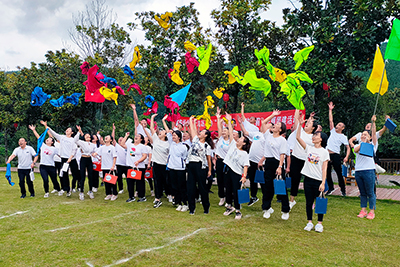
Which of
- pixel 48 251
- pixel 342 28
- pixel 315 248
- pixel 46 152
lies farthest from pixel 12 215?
pixel 342 28

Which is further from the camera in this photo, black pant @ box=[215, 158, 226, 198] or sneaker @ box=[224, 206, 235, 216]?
black pant @ box=[215, 158, 226, 198]

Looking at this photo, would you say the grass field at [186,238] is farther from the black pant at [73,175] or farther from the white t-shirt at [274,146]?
the black pant at [73,175]

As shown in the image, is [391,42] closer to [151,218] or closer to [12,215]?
[151,218]

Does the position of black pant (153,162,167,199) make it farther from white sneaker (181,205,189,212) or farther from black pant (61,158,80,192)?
black pant (61,158,80,192)

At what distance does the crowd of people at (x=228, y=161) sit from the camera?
18.4ft

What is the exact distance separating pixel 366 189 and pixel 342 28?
28.5 ft

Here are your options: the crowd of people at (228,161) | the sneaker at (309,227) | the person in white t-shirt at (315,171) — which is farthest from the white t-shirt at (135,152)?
the sneaker at (309,227)

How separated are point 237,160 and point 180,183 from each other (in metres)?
1.42

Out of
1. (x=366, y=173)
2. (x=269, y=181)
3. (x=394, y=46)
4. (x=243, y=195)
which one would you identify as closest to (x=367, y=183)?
(x=366, y=173)

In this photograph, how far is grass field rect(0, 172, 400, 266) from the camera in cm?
373

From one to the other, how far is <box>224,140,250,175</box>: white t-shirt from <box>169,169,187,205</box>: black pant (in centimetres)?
112

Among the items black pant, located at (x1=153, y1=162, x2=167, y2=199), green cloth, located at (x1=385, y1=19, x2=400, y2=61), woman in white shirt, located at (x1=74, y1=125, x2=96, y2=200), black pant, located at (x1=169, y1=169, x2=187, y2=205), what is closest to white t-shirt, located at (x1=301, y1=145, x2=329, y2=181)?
green cloth, located at (x1=385, y1=19, x2=400, y2=61)

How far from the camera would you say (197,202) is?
737 cm

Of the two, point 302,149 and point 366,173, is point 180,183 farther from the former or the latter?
point 366,173
